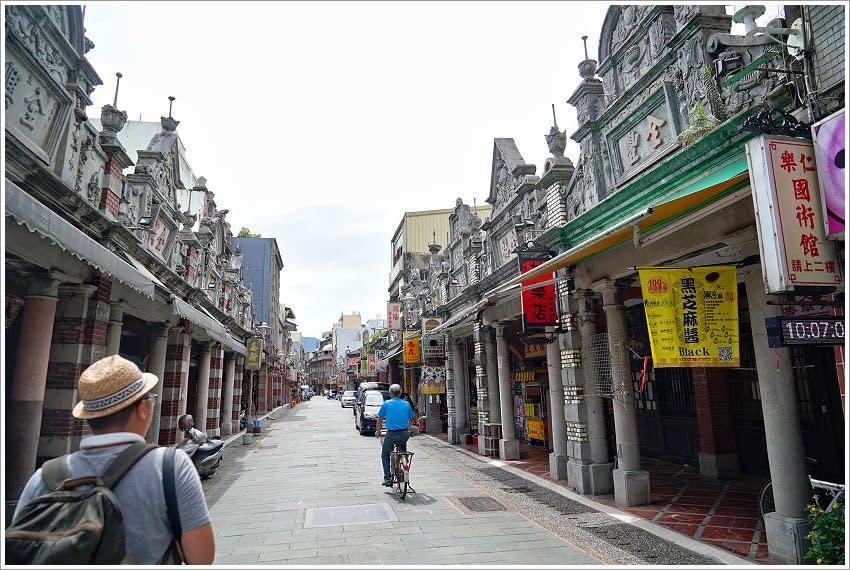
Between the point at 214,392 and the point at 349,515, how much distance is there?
14.1 m

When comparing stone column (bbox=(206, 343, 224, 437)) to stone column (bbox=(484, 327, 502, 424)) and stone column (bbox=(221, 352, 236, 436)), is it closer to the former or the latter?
stone column (bbox=(221, 352, 236, 436))

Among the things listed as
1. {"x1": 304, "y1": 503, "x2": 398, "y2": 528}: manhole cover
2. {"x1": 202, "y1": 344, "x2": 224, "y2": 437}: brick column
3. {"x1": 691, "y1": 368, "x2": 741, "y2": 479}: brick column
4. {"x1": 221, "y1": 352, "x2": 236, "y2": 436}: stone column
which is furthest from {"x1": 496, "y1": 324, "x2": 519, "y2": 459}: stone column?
{"x1": 221, "y1": 352, "x2": 236, "y2": 436}: stone column

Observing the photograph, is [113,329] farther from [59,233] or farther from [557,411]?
[557,411]

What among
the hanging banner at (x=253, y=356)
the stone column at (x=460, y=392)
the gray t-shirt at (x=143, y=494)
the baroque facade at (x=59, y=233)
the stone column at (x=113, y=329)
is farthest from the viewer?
the hanging banner at (x=253, y=356)

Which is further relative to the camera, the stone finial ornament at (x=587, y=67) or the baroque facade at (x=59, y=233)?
the stone finial ornament at (x=587, y=67)

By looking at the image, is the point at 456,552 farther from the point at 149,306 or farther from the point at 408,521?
the point at 149,306

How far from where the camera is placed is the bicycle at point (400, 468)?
336 inches

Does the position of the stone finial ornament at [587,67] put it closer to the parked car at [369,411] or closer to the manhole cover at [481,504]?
the manhole cover at [481,504]

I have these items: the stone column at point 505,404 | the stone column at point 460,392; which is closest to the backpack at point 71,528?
the stone column at point 505,404

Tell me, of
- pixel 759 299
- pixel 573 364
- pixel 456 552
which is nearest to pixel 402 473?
pixel 456 552

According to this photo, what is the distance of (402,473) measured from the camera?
8562 millimetres

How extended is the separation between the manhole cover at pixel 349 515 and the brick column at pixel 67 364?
148 inches

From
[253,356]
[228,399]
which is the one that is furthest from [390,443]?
[253,356]

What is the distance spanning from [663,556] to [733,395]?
664cm
